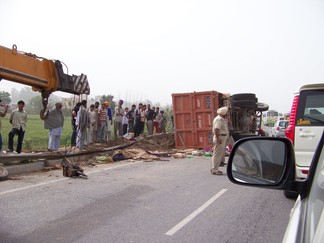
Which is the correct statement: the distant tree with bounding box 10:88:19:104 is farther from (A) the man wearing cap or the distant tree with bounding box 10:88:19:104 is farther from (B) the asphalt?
(A) the man wearing cap

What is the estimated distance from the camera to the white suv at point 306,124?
5.22 m

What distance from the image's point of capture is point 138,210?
5.52 metres

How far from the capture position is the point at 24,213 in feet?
17.4

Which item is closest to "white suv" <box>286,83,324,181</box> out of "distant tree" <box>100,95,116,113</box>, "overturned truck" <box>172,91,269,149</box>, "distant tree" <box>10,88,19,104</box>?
"overturned truck" <box>172,91,269,149</box>

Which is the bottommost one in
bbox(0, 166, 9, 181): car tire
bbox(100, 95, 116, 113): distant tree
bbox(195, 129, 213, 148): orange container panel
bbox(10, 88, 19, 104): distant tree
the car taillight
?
bbox(0, 166, 9, 181): car tire

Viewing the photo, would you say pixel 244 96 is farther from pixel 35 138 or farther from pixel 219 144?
pixel 35 138

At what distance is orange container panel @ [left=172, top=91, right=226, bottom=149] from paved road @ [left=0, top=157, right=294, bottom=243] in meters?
5.74

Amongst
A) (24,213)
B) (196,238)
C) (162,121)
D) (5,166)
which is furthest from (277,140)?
(162,121)

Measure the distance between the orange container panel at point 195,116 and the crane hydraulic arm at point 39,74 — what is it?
24.1 feet

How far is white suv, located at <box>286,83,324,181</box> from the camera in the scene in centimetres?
522

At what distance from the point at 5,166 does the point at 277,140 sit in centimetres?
813

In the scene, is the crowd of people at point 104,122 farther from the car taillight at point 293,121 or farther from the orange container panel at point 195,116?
the car taillight at point 293,121

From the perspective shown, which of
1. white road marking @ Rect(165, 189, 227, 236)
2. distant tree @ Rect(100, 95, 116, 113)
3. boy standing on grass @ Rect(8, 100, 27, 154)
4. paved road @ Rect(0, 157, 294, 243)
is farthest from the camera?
distant tree @ Rect(100, 95, 116, 113)

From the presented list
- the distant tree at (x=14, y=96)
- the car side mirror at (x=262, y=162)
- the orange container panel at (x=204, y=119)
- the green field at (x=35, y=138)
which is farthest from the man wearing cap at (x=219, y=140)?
the distant tree at (x=14, y=96)
